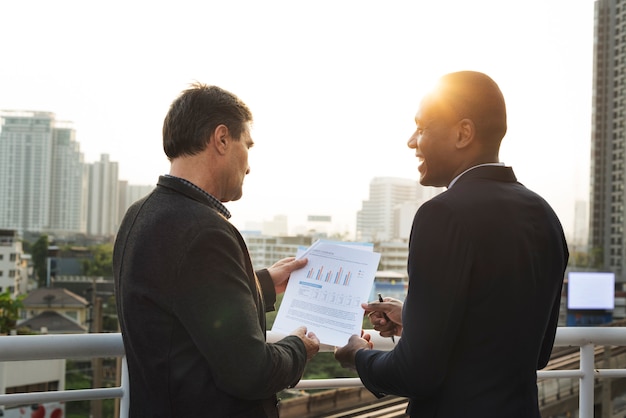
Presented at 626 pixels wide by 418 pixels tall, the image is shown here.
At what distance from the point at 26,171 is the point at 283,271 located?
4774 cm

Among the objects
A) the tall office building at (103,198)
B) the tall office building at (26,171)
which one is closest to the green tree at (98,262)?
the tall office building at (103,198)

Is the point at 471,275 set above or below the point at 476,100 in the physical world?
below

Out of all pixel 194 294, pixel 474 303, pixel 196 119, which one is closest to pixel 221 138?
pixel 196 119

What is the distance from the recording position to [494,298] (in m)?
0.87

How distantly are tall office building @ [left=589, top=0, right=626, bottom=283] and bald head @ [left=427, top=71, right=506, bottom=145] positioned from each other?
131ft

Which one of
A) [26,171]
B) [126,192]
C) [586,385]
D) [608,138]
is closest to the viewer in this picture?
[586,385]

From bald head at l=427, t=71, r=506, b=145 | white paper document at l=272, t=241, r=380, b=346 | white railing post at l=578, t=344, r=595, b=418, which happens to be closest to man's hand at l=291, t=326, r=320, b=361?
→ white paper document at l=272, t=241, r=380, b=346

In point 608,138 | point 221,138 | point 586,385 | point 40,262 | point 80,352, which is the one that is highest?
point 608,138

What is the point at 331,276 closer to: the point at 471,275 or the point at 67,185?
the point at 471,275

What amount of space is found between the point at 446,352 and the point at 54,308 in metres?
39.3

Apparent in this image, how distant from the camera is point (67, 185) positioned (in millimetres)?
44312

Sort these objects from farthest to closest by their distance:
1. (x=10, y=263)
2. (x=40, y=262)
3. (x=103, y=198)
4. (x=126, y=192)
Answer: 1. (x=126, y=192)
2. (x=103, y=198)
3. (x=40, y=262)
4. (x=10, y=263)

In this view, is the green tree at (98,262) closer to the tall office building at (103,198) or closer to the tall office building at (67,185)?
Answer: the tall office building at (103,198)

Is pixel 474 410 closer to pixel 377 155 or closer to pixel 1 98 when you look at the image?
pixel 377 155
